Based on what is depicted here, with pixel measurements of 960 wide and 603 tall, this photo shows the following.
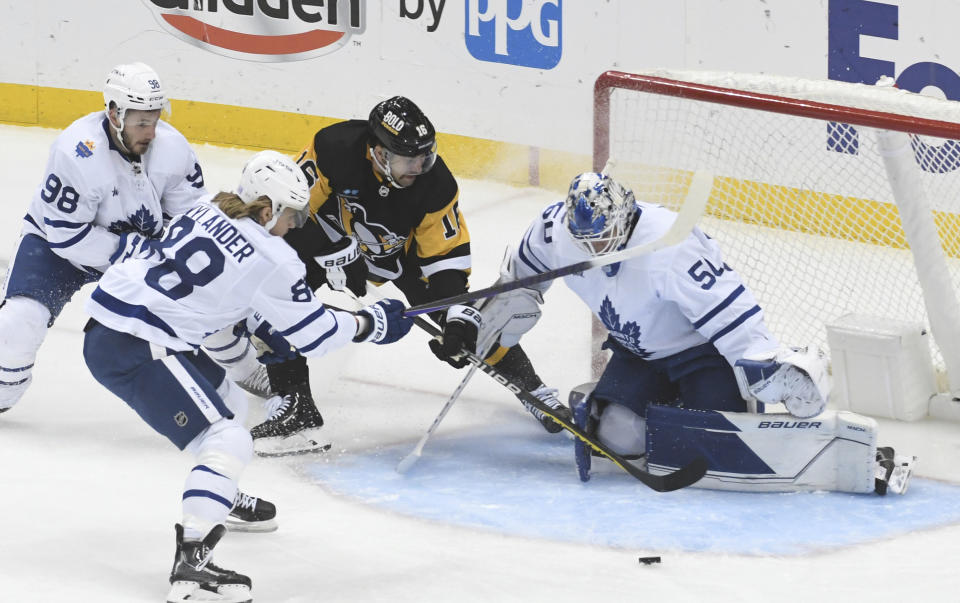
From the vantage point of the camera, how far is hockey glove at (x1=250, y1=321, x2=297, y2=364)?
4.05 m

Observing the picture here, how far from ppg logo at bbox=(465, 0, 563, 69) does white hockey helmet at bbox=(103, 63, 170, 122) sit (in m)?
2.39

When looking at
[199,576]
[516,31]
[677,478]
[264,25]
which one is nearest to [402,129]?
[677,478]

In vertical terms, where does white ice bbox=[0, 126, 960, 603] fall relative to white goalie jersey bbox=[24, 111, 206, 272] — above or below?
below

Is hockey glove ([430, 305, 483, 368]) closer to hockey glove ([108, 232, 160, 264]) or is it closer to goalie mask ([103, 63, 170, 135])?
hockey glove ([108, 232, 160, 264])

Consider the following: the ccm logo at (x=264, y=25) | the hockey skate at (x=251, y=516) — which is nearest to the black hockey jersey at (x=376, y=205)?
the hockey skate at (x=251, y=516)

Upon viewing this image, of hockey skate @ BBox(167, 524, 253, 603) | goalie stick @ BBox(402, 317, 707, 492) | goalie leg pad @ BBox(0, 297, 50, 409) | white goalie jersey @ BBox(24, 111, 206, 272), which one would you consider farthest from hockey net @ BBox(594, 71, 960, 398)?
hockey skate @ BBox(167, 524, 253, 603)

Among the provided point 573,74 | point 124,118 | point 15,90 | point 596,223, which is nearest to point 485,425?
point 596,223

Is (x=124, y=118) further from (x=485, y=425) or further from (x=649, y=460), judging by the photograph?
(x=649, y=460)

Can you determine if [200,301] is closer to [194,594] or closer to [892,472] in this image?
[194,594]

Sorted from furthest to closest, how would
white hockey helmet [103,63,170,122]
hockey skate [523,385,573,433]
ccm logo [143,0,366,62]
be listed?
ccm logo [143,0,366,62] → hockey skate [523,385,573,433] → white hockey helmet [103,63,170,122]

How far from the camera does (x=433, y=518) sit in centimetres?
350

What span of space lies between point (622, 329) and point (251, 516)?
1019 mm

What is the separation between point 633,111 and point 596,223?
1641 millimetres

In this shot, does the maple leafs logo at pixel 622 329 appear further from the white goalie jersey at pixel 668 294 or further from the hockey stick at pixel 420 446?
the hockey stick at pixel 420 446
